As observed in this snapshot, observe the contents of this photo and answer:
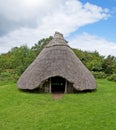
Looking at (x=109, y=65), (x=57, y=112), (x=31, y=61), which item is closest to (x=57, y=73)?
(x=57, y=112)

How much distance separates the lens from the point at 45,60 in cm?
2103

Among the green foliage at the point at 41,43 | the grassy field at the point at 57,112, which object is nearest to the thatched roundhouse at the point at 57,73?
the grassy field at the point at 57,112

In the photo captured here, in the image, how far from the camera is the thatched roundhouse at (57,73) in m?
19.4

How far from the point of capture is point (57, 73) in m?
19.4

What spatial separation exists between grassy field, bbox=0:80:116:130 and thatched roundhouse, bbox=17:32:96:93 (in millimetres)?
1028

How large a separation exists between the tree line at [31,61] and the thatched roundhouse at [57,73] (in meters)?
13.0

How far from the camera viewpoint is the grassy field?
1156 cm

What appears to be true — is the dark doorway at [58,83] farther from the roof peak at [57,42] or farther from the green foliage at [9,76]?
the green foliage at [9,76]

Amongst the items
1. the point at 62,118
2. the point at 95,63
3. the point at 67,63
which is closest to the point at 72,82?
the point at 67,63

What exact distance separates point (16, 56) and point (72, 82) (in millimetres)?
20643

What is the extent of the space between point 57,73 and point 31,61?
17.2 metres

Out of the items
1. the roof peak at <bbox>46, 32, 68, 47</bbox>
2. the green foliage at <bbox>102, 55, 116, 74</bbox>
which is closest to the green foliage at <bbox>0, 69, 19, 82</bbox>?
the roof peak at <bbox>46, 32, 68, 47</bbox>

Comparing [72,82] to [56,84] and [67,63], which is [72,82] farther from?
[56,84]

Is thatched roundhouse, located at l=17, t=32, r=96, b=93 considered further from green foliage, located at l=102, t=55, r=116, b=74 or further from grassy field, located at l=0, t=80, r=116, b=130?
green foliage, located at l=102, t=55, r=116, b=74
